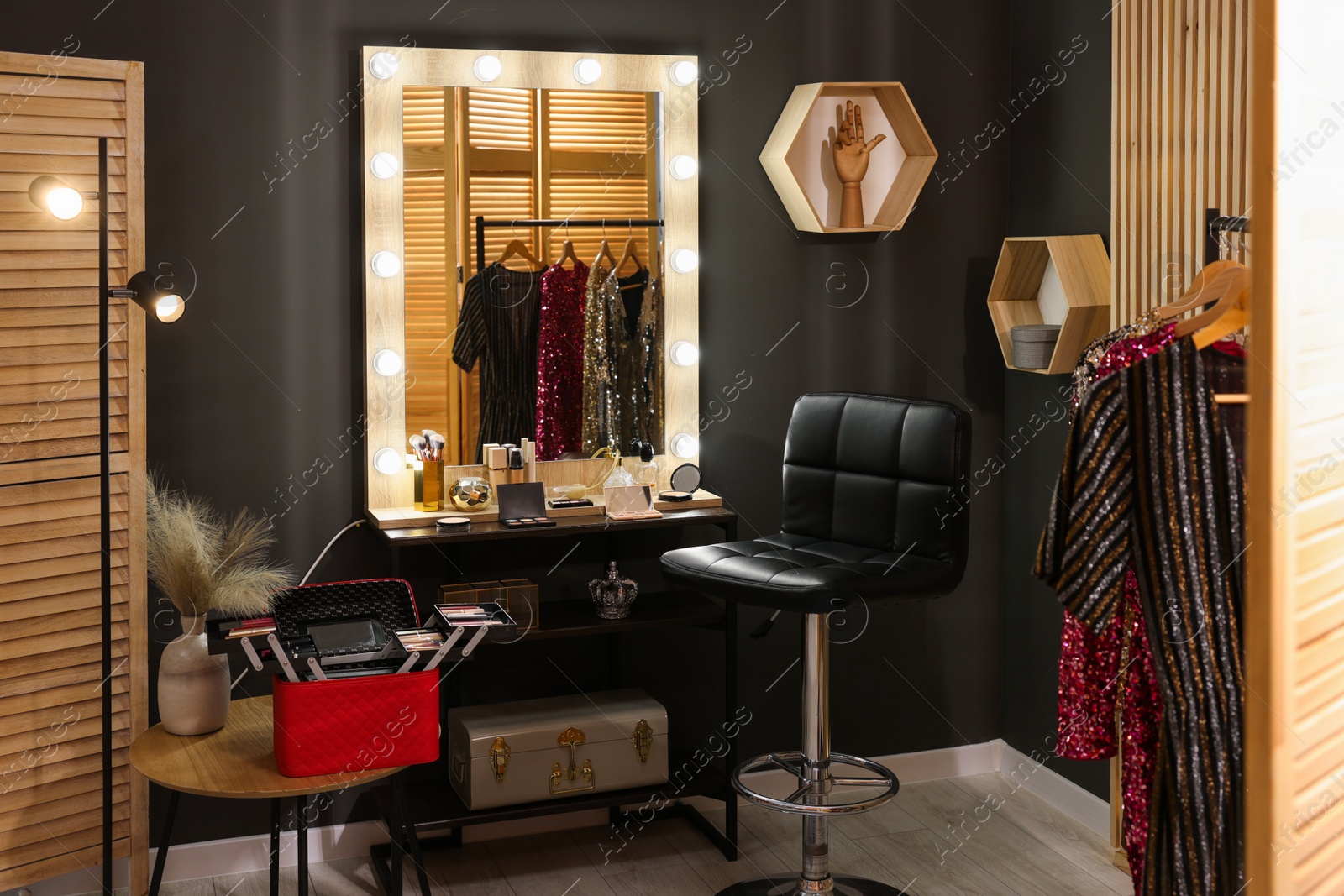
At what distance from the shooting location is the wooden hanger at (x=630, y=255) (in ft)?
10.2

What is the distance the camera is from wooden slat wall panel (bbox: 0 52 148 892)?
244 centimetres

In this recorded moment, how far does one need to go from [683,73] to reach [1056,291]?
1183mm

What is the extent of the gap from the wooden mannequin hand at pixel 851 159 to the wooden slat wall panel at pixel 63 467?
69.6 inches

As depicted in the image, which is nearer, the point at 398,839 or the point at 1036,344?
the point at 398,839

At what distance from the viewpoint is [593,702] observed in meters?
3.03

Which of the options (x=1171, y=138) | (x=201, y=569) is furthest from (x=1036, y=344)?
(x=201, y=569)

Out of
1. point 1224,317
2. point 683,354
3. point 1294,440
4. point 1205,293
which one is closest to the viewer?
point 1294,440

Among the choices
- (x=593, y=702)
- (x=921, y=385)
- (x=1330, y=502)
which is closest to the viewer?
(x=1330, y=502)

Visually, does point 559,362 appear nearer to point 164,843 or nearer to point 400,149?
point 400,149

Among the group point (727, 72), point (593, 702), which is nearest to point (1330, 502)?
point (593, 702)

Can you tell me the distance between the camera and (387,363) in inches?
115

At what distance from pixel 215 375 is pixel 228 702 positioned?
2.68 feet

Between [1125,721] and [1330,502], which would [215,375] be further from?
[1330,502]

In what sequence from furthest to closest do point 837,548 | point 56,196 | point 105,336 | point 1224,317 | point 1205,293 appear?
1. point 837,548
2. point 105,336
3. point 56,196
4. point 1205,293
5. point 1224,317
